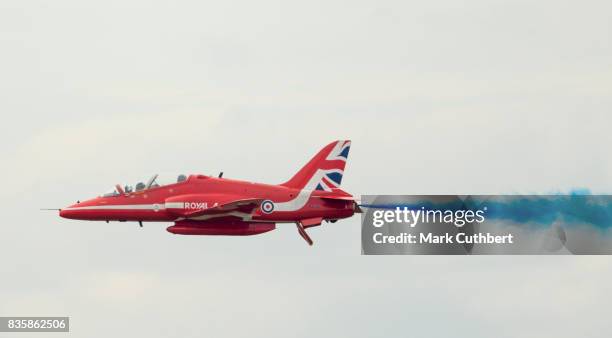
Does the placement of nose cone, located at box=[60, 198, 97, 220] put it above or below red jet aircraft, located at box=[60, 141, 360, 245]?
above

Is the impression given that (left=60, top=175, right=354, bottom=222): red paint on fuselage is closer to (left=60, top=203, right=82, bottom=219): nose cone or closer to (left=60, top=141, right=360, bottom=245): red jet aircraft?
(left=60, top=141, right=360, bottom=245): red jet aircraft

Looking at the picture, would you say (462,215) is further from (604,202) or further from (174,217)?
(174,217)

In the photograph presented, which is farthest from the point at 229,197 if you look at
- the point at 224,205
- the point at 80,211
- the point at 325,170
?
the point at 80,211

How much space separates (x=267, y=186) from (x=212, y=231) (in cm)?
420

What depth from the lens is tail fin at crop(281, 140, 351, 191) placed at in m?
117

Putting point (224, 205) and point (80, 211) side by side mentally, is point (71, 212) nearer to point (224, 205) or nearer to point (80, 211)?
point (80, 211)

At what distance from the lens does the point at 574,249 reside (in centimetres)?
11669

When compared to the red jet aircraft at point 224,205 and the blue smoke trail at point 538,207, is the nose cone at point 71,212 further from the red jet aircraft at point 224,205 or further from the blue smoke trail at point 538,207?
the blue smoke trail at point 538,207

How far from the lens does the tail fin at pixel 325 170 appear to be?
11712 cm

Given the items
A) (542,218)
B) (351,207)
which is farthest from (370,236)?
(542,218)

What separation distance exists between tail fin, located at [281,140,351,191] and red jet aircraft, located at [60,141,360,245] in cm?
9

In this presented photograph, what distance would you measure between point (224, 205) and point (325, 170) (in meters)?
7.49

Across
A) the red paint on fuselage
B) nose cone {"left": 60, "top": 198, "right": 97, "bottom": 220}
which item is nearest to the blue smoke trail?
the red paint on fuselage

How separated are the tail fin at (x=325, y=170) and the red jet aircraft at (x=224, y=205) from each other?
0.09 meters
